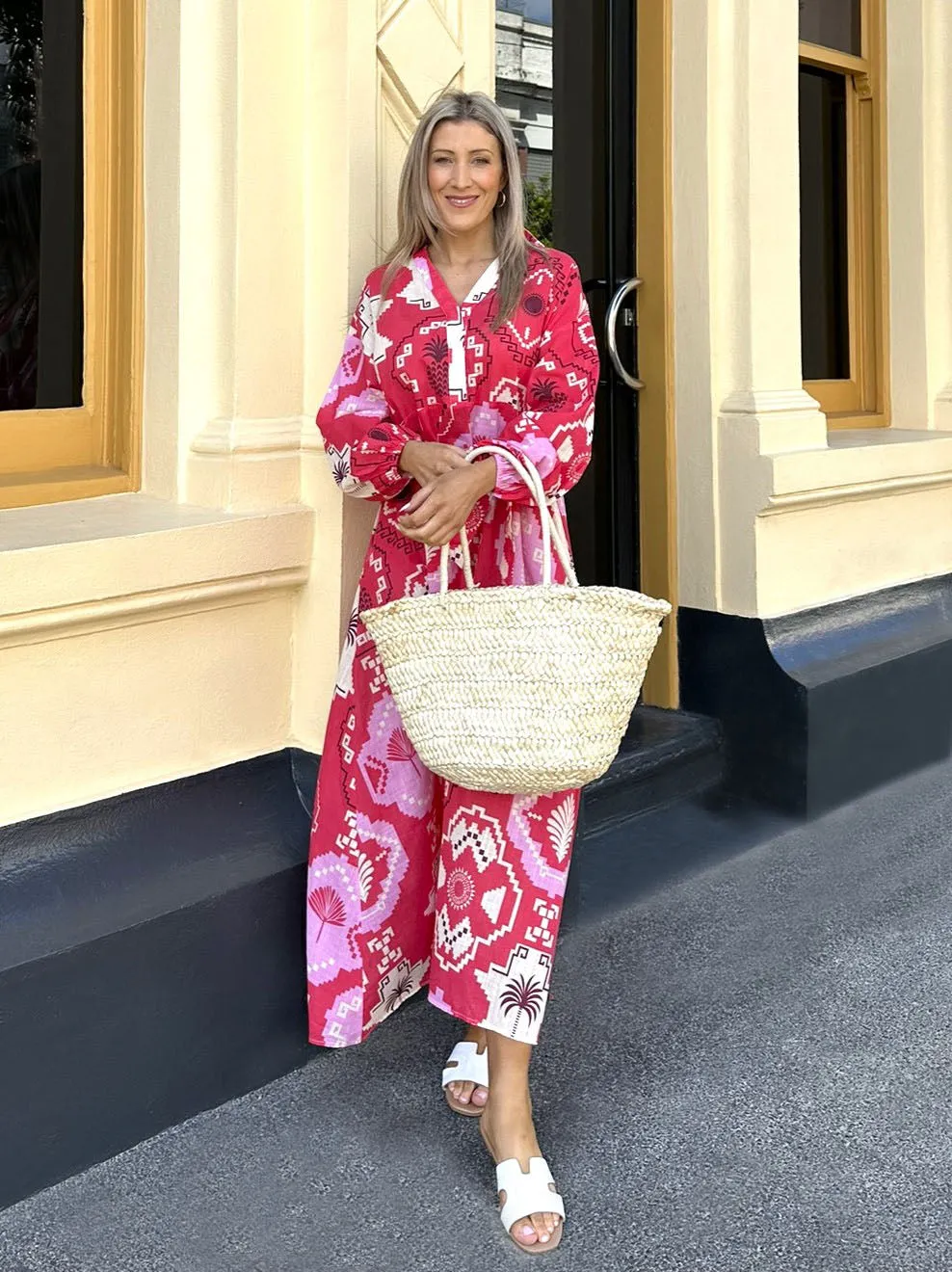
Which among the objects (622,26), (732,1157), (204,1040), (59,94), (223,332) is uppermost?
(622,26)

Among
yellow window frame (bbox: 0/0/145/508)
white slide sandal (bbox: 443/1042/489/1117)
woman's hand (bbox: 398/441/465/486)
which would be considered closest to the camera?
woman's hand (bbox: 398/441/465/486)

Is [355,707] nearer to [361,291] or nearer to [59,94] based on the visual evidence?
[361,291]

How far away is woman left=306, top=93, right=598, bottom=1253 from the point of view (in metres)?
2.54

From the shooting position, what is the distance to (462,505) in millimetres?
2398

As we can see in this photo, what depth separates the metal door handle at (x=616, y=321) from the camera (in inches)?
165

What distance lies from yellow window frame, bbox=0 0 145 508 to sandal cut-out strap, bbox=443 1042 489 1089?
4.46ft

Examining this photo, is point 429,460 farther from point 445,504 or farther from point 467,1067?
point 467,1067

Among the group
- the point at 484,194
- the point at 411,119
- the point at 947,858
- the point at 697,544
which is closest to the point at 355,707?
the point at 484,194

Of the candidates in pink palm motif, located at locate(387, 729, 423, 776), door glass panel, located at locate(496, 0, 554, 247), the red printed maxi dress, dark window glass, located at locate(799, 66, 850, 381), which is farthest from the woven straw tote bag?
dark window glass, located at locate(799, 66, 850, 381)

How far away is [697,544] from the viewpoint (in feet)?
14.1

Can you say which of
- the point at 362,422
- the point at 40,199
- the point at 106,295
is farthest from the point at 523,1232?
the point at 40,199

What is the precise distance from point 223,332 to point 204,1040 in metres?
1.41

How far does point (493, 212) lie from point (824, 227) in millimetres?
2785

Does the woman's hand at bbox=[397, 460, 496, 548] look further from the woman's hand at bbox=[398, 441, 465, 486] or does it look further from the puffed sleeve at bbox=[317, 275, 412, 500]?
the puffed sleeve at bbox=[317, 275, 412, 500]
